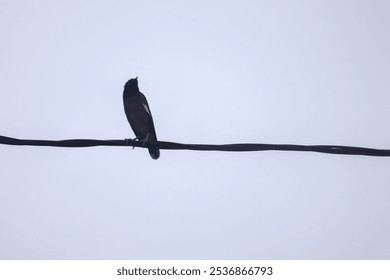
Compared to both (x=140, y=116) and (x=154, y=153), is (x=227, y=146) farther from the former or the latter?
(x=140, y=116)

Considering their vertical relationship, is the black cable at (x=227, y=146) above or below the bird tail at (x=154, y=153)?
below

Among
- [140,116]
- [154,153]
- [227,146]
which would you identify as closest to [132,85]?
[140,116]

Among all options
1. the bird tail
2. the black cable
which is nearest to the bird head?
the bird tail

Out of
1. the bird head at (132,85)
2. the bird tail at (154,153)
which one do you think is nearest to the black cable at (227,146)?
the bird tail at (154,153)

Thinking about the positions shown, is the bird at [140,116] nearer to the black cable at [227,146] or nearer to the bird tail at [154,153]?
the bird tail at [154,153]

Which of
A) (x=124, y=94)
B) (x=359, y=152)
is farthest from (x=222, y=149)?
(x=124, y=94)

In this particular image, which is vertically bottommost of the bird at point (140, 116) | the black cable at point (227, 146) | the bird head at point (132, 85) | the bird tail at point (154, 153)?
the black cable at point (227, 146)

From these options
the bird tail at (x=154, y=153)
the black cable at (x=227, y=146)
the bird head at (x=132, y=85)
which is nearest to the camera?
the black cable at (x=227, y=146)

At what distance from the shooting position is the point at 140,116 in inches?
267

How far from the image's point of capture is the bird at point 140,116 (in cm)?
677

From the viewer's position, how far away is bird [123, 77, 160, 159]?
6.77 meters

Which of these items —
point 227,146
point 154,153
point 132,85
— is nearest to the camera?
point 227,146

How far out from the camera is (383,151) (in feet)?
10.5

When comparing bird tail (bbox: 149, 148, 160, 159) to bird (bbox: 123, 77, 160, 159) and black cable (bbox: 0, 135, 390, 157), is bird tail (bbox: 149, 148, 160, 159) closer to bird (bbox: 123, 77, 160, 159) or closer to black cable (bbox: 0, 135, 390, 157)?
bird (bbox: 123, 77, 160, 159)
